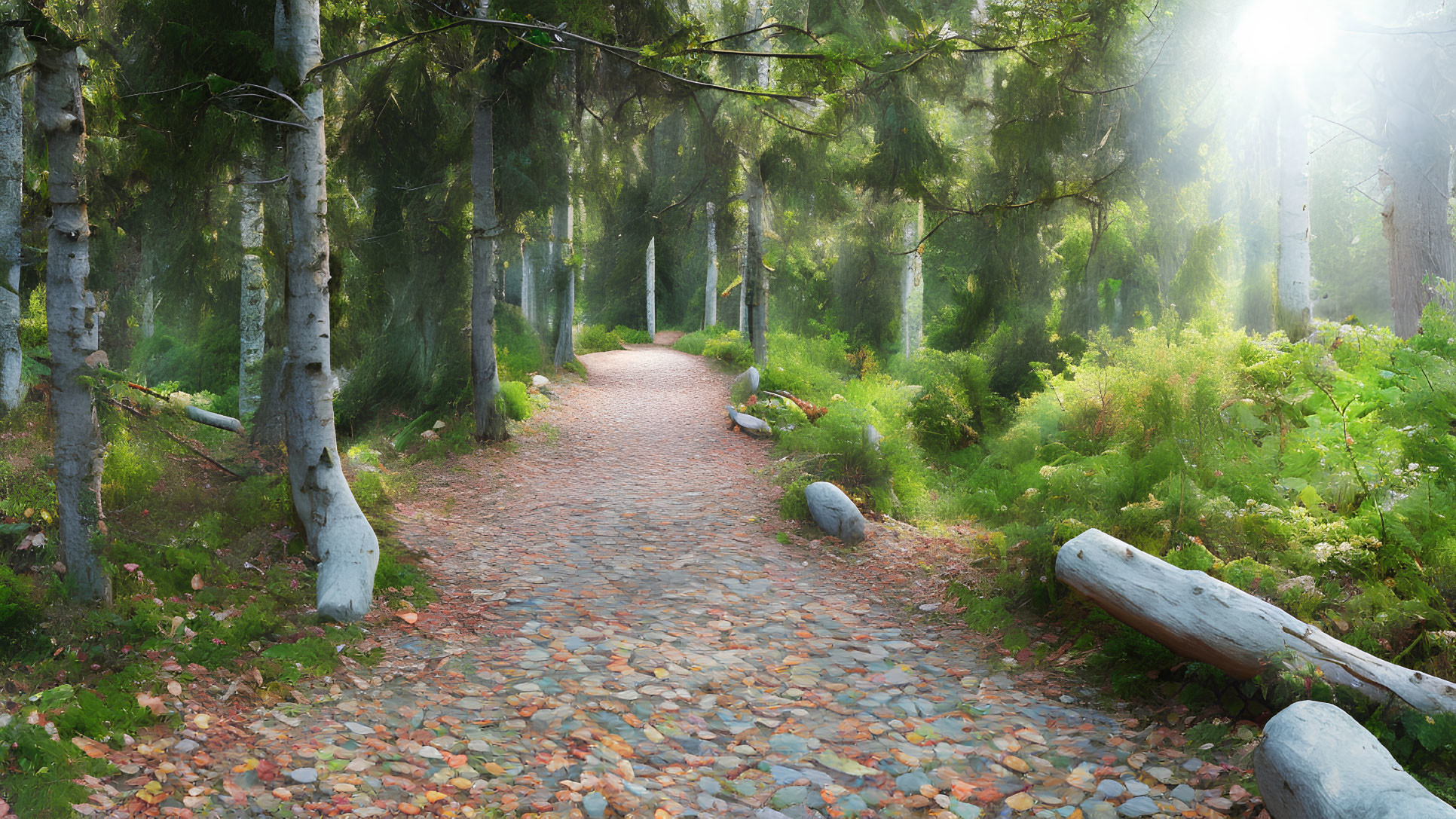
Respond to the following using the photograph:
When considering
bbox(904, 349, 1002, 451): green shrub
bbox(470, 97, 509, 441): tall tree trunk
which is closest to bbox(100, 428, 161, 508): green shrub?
bbox(470, 97, 509, 441): tall tree trunk

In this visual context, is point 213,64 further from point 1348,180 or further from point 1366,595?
point 1348,180

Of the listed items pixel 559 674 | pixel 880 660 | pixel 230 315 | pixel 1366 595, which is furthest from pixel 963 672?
pixel 230 315

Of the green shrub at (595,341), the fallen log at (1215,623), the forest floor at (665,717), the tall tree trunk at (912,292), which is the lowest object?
the forest floor at (665,717)

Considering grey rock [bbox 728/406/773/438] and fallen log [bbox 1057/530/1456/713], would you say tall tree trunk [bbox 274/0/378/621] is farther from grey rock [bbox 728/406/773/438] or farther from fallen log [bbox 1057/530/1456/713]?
grey rock [bbox 728/406/773/438]

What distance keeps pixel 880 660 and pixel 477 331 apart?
8.01m

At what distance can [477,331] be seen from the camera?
11.1m

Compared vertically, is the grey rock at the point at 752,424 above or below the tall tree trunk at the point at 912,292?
below

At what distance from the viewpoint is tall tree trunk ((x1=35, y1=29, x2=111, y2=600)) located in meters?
3.92

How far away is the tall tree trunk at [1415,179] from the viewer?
10219mm

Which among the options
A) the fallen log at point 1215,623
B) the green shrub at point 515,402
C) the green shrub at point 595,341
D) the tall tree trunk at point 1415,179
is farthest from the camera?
the green shrub at point 595,341

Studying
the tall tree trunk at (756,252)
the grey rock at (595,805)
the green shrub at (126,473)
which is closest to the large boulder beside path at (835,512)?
the grey rock at (595,805)

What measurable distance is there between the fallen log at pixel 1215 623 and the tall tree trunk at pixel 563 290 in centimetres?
1489

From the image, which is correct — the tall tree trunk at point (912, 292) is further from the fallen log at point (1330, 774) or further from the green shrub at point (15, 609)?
the green shrub at point (15, 609)

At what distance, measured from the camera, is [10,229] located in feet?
24.9
